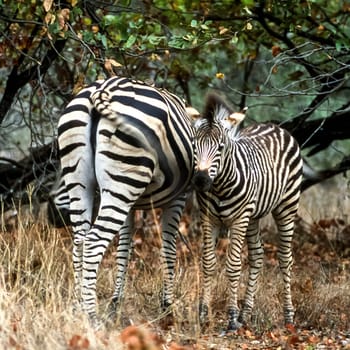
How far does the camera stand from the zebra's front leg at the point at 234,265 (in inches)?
291

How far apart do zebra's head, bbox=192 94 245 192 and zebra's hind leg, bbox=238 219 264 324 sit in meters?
1.36

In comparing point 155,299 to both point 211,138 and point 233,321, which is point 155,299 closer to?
point 233,321

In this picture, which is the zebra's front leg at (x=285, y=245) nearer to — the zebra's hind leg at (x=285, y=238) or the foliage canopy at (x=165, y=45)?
the zebra's hind leg at (x=285, y=238)

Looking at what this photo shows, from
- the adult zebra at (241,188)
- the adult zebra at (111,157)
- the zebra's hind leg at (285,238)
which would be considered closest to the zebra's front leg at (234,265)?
the adult zebra at (241,188)

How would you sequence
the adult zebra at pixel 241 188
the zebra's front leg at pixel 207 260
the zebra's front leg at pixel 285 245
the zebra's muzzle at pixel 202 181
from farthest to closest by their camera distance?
the zebra's front leg at pixel 285 245, the zebra's front leg at pixel 207 260, the adult zebra at pixel 241 188, the zebra's muzzle at pixel 202 181

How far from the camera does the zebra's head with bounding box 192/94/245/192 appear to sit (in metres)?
6.80

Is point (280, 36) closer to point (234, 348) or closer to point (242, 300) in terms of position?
point (242, 300)

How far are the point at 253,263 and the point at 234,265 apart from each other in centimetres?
96

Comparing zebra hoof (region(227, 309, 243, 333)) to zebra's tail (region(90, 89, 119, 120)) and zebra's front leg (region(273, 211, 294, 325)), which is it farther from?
zebra's tail (region(90, 89, 119, 120))

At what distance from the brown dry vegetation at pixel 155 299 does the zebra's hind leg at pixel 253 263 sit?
13cm

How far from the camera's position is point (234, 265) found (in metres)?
7.49

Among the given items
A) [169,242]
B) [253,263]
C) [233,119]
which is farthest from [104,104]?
[253,263]

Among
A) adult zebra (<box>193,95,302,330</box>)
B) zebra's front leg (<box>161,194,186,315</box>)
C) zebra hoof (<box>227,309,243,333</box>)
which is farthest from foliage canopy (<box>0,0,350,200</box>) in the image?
zebra hoof (<box>227,309,243,333</box>)

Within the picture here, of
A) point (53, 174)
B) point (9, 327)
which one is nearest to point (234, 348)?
point (9, 327)
